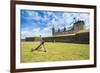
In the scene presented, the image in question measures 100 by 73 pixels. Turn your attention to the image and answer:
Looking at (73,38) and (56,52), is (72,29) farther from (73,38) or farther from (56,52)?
(56,52)

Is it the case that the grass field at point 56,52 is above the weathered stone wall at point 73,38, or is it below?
below

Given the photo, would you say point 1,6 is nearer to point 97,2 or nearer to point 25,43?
point 25,43

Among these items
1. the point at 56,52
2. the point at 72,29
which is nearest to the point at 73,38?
the point at 72,29

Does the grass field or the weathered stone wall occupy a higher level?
the weathered stone wall

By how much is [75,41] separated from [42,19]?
0.47m

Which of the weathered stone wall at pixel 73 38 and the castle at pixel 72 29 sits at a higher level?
the castle at pixel 72 29

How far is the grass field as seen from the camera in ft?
6.13

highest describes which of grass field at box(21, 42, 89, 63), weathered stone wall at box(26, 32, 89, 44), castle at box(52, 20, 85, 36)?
castle at box(52, 20, 85, 36)

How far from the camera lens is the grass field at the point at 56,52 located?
1867mm

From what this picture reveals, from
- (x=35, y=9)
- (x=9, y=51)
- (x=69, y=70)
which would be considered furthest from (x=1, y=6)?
(x=69, y=70)

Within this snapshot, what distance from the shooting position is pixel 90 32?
2.10 m

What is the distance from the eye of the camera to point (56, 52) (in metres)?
1.97

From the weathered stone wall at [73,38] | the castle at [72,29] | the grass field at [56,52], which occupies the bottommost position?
the grass field at [56,52]

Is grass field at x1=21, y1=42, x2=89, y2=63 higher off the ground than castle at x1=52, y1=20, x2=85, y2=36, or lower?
lower
